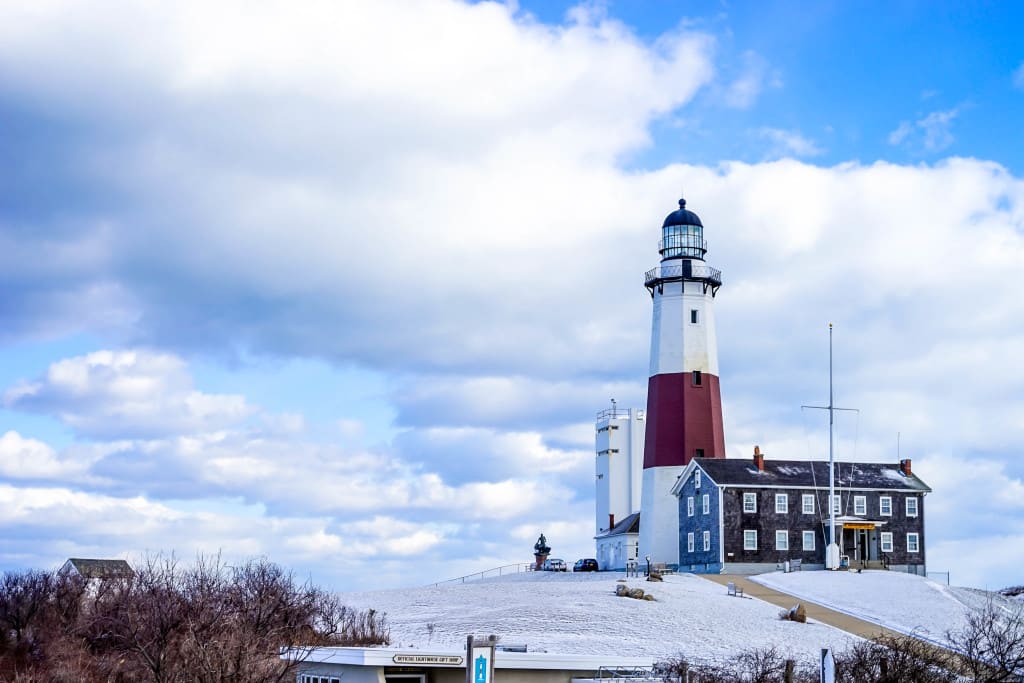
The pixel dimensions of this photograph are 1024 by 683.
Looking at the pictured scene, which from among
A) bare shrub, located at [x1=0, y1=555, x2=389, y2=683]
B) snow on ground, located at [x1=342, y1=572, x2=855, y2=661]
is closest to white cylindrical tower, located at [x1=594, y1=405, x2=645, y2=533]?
snow on ground, located at [x1=342, y1=572, x2=855, y2=661]

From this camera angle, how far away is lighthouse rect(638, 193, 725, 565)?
226 ft

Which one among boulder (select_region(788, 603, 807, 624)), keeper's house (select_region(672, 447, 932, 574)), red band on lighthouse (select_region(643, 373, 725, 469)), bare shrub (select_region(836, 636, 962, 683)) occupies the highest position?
red band on lighthouse (select_region(643, 373, 725, 469))

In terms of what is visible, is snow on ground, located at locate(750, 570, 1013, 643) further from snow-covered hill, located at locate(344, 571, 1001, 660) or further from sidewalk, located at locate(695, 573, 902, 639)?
sidewalk, located at locate(695, 573, 902, 639)

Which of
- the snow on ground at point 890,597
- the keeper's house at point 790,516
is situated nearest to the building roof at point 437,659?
the snow on ground at point 890,597

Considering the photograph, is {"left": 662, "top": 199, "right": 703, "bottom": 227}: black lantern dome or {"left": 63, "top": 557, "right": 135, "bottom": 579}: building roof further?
{"left": 662, "top": 199, "right": 703, "bottom": 227}: black lantern dome

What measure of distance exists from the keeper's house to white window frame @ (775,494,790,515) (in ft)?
0.16

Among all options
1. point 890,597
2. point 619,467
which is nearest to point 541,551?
point 619,467

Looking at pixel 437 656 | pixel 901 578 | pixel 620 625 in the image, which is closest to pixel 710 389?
pixel 901 578

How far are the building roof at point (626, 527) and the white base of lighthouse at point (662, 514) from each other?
571cm

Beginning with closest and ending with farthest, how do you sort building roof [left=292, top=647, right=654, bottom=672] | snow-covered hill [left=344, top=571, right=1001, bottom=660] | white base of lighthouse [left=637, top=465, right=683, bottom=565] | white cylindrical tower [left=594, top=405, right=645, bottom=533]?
building roof [left=292, top=647, right=654, bottom=672] < snow-covered hill [left=344, top=571, right=1001, bottom=660] < white base of lighthouse [left=637, top=465, right=683, bottom=565] < white cylindrical tower [left=594, top=405, right=645, bottom=533]

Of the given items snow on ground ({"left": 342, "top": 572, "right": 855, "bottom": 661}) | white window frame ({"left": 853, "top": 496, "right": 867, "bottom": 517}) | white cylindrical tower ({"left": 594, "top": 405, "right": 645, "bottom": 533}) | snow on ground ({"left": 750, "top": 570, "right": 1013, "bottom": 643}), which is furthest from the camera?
white cylindrical tower ({"left": 594, "top": 405, "right": 645, "bottom": 533})

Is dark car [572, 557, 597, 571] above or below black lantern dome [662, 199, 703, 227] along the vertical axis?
below

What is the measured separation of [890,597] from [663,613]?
11.4 metres

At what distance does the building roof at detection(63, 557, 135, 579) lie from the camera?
56.9 meters
